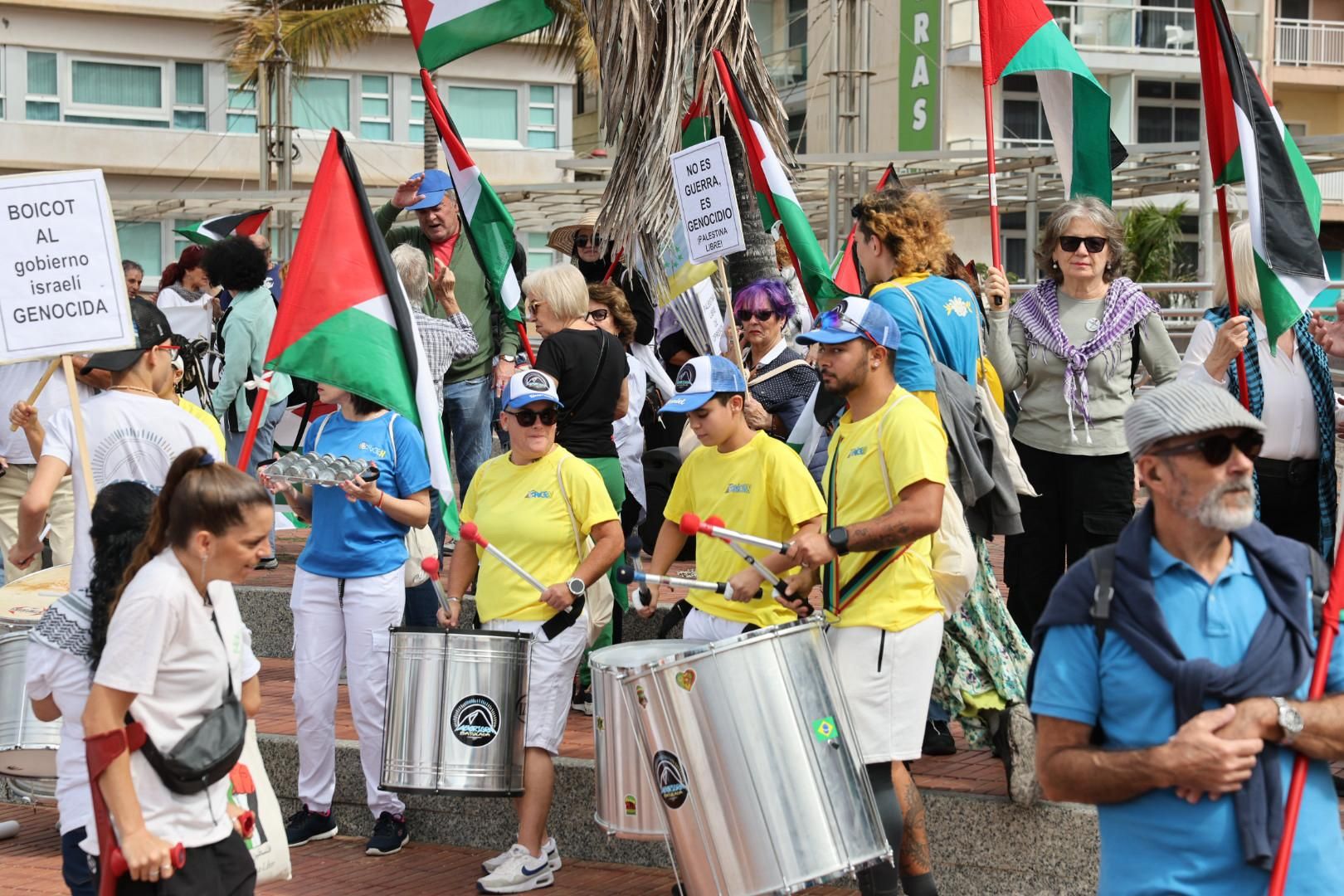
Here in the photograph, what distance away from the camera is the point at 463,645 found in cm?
656

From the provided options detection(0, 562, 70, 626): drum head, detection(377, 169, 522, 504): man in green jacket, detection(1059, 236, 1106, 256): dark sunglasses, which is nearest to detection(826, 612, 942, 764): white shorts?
detection(1059, 236, 1106, 256): dark sunglasses

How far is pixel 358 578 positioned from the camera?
7.05 metres

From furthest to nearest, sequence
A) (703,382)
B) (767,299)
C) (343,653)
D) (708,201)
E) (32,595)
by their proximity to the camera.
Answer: (708,201) → (767,299) → (343,653) → (32,595) → (703,382)

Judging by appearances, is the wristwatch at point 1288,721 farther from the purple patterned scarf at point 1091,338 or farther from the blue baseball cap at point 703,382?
the purple patterned scarf at point 1091,338

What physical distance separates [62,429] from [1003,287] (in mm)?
3458

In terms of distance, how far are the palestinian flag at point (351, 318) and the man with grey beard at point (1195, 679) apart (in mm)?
3370

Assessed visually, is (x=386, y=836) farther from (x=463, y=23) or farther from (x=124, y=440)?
(x=463, y=23)

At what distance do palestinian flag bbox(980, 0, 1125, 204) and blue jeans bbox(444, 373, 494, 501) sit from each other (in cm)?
324

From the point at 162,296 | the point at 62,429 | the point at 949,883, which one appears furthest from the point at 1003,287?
the point at 162,296

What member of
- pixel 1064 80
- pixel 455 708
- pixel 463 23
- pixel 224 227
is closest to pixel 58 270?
pixel 455 708

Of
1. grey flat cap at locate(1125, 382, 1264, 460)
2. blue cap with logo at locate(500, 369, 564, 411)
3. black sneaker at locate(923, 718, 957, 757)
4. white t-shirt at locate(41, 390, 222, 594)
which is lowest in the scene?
black sneaker at locate(923, 718, 957, 757)

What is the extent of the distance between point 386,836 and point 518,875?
0.90 m

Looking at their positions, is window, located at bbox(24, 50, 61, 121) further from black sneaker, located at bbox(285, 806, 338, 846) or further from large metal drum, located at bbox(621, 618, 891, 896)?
large metal drum, located at bbox(621, 618, 891, 896)

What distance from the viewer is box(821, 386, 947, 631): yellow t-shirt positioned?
17.9ft
